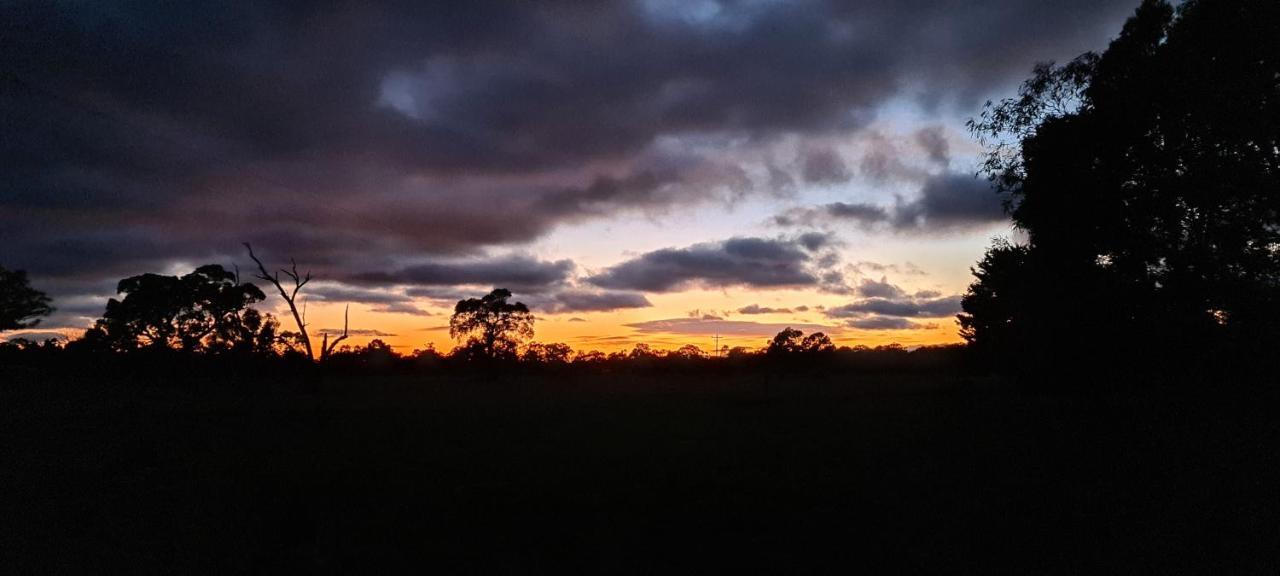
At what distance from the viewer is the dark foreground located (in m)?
10.0

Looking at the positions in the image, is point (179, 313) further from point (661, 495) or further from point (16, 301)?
point (661, 495)

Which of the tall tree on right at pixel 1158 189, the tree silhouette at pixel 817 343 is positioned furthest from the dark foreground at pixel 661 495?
the tree silhouette at pixel 817 343

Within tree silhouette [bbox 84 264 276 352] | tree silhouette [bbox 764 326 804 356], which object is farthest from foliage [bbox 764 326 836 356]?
tree silhouette [bbox 84 264 276 352]

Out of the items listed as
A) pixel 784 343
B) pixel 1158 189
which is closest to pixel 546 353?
pixel 784 343

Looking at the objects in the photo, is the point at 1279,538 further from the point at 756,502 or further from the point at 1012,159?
the point at 1012,159

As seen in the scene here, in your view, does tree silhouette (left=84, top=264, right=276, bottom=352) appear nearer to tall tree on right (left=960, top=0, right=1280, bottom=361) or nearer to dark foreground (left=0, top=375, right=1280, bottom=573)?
dark foreground (left=0, top=375, right=1280, bottom=573)

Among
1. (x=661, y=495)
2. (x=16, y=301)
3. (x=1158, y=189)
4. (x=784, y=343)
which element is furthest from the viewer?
(x=784, y=343)

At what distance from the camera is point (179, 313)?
64438 millimetres

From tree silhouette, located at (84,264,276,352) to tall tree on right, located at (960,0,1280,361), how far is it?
65177 millimetres

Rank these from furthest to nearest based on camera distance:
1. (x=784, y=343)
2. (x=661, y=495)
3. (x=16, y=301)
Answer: (x=784, y=343) → (x=16, y=301) → (x=661, y=495)

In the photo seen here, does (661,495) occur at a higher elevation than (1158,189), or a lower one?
lower

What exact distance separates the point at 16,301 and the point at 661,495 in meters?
64.1

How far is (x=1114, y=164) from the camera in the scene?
69.4 feet

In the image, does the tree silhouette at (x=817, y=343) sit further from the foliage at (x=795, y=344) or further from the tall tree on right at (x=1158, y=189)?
the tall tree on right at (x=1158, y=189)
